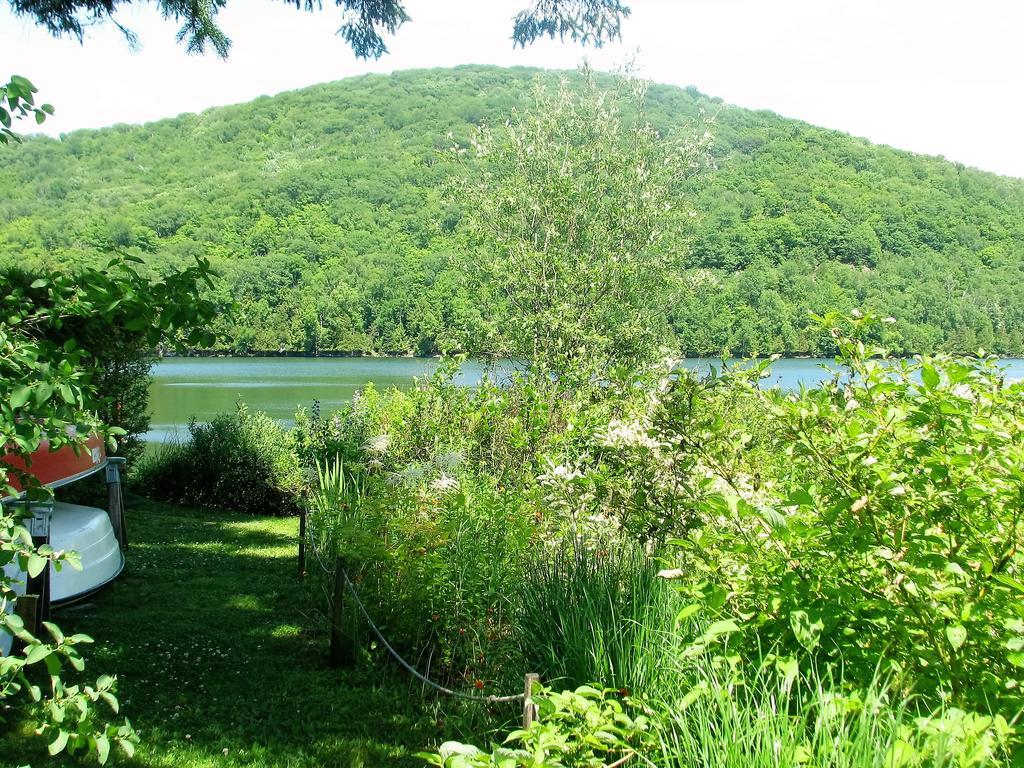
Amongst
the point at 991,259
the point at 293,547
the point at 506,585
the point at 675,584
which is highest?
the point at 991,259

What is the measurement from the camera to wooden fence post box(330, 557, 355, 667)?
18.0 feet

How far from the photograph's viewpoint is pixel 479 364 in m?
14.0

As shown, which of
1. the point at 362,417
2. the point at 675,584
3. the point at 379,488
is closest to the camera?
the point at 675,584

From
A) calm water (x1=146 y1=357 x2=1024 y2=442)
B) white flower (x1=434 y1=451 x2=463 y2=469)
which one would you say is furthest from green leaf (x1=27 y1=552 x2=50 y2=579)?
calm water (x1=146 y1=357 x2=1024 y2=442)

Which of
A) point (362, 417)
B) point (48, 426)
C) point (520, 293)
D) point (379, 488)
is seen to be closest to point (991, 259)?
point (520, 293)

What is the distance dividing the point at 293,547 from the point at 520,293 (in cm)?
557

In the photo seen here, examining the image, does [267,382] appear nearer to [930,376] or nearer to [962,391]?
[962,391]

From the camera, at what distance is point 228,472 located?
12.6m

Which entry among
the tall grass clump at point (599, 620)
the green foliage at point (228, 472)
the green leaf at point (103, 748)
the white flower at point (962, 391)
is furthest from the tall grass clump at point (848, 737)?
the green foliage at point (228, 472)

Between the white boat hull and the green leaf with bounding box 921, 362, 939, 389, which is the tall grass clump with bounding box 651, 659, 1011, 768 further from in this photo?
the white boat hull

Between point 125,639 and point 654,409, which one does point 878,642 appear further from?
point 125,639

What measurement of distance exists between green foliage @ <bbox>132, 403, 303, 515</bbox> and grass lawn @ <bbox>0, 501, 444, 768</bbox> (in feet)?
13.1

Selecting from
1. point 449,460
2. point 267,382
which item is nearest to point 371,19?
point 449,460

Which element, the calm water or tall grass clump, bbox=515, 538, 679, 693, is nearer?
tall grass clump, bbox=515, 538, 679, 693
